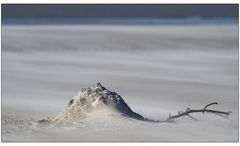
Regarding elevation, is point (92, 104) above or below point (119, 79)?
below

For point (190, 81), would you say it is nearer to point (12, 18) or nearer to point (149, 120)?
point (149, 120)

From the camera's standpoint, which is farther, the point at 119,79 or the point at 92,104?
the point at 119,79

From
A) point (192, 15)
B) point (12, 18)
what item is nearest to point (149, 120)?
point (12, 18)
